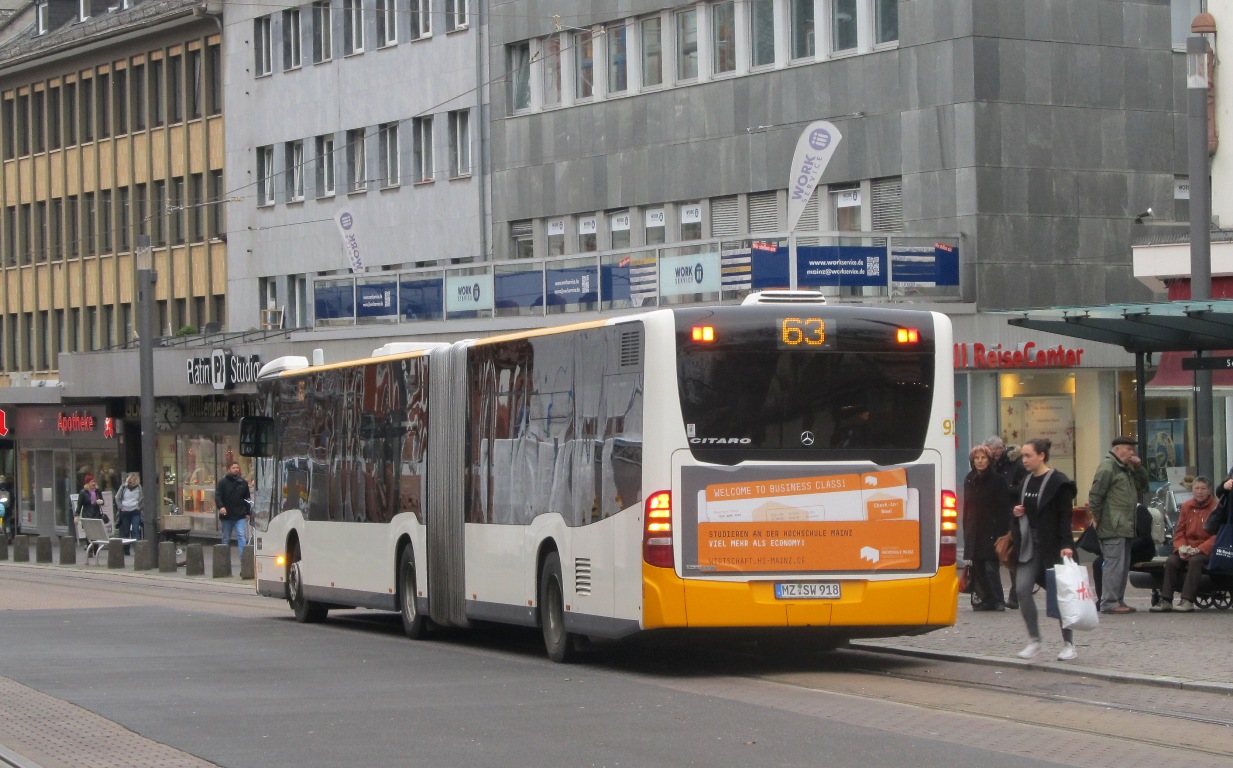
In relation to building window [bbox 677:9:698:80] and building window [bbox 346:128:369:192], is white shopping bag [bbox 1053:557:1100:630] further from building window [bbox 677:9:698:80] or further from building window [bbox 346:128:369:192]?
building window [bbox 346:128:369:192]

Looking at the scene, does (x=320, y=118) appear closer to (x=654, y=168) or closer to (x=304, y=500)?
(x=654, y=168)

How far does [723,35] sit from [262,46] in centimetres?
1887

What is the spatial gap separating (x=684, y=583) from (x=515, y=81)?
29.6 meters

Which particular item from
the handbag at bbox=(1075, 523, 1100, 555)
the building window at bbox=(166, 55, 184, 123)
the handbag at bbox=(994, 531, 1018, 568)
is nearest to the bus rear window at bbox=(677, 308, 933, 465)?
the handbag at bbox=(994, 531, 1018, 568)

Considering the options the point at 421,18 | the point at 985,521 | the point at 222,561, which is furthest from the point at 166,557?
the point at 985,521

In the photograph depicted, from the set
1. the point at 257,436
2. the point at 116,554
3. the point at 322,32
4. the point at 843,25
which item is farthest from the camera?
the point at 322,32

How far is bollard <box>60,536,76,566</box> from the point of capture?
43906mm

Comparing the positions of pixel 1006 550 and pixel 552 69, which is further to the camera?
pixel 552 69

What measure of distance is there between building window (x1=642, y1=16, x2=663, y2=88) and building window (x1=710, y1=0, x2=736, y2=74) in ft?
4.76

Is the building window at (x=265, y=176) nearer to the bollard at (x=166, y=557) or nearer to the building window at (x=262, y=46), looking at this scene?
the building window at (x=262, y=46)

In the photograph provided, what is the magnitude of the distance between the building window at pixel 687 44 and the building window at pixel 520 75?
4.97 meters

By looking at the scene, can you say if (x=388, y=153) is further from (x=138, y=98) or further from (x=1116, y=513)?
(x=1116, y=513)

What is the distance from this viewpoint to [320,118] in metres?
50.7

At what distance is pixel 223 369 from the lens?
1911 inches
